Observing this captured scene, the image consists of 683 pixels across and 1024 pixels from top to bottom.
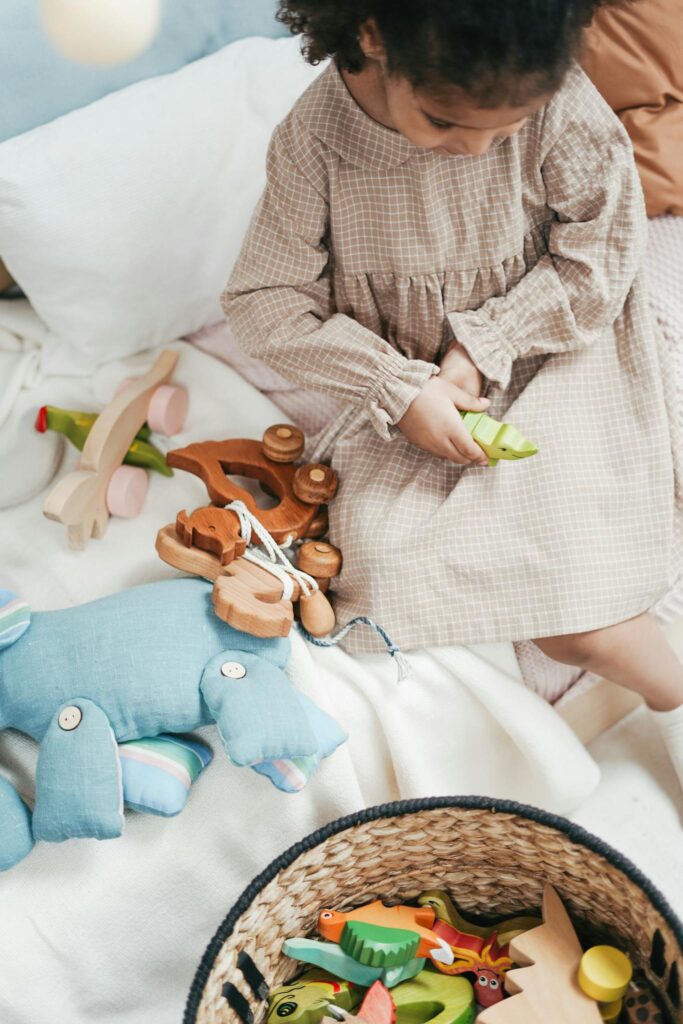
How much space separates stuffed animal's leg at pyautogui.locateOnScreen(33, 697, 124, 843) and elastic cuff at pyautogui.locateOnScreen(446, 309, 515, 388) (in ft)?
1.63

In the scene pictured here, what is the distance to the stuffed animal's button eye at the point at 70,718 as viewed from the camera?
33.0 inches

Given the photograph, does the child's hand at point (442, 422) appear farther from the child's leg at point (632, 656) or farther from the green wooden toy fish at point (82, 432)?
the green wooden toy fish at point (82, 432)

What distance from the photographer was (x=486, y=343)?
992mm

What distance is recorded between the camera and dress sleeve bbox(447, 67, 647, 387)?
955mm

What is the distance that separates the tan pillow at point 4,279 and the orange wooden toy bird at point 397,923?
0.84 m

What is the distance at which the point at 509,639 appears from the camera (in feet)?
Result: 3.15

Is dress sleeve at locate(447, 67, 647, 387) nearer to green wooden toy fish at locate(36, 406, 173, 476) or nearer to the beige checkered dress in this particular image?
the beige checkered dress

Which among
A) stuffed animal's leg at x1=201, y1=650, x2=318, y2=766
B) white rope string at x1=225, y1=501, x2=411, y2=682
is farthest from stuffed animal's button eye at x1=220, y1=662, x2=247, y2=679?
white rope string at x1=225, y1=501, x2=411, y2=682

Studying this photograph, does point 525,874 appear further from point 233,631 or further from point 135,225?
point 135,225

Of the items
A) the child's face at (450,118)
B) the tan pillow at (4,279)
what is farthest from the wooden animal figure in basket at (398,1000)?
the tan pillow at (4,279)

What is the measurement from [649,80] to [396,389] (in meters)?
0.51


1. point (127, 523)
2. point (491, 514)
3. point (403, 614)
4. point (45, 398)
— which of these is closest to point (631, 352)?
point (491, 514)

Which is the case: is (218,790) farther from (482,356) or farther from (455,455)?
(482,356)

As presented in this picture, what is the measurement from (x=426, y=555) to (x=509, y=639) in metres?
0.11
